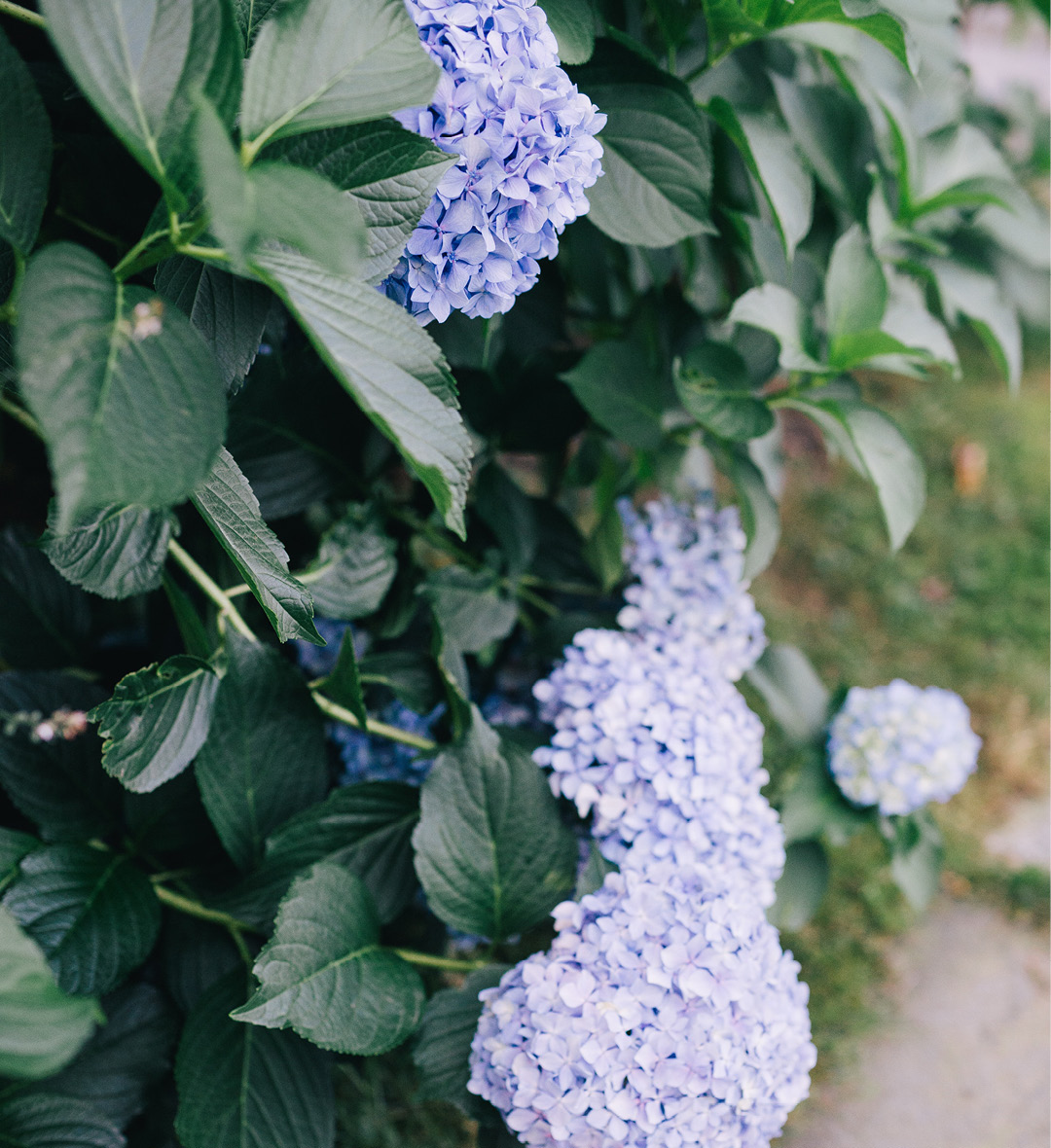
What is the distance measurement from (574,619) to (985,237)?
1.03m

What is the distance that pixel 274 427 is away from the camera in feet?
4.04

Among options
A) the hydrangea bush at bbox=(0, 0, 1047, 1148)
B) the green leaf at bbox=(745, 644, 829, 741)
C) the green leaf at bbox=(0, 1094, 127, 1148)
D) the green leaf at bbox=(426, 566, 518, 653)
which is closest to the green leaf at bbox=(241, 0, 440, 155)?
the hydrangea bush at bbox=(0, 0, 1047, 1148)

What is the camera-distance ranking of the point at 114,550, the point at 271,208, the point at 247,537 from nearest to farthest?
the point at 271,208
the point at 247,537
the point at 114,550

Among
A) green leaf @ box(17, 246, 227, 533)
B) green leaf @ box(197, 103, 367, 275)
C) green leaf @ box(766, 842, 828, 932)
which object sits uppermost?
green leaf @ box(197, 103, 367, 275)

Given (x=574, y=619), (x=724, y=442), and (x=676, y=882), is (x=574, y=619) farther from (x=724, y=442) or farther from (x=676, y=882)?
(x=676, y=882)

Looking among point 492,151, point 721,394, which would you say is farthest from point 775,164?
point 492,151

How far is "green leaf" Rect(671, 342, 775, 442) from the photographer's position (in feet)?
3.78

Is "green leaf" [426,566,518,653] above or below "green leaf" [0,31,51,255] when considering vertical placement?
below

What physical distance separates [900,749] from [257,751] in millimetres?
952

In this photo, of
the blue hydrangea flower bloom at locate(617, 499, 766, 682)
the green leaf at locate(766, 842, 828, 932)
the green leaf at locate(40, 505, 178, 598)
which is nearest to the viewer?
the green leaf at locate(40, 505, 178, 598)

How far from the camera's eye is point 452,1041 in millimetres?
1051

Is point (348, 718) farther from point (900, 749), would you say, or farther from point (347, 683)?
point (900, 749)

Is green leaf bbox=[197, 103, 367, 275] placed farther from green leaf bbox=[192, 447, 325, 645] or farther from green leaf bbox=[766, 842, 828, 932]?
green leaf bbox=[766, 842, 828, 932]

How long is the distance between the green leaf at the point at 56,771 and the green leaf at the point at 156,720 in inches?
9.7
